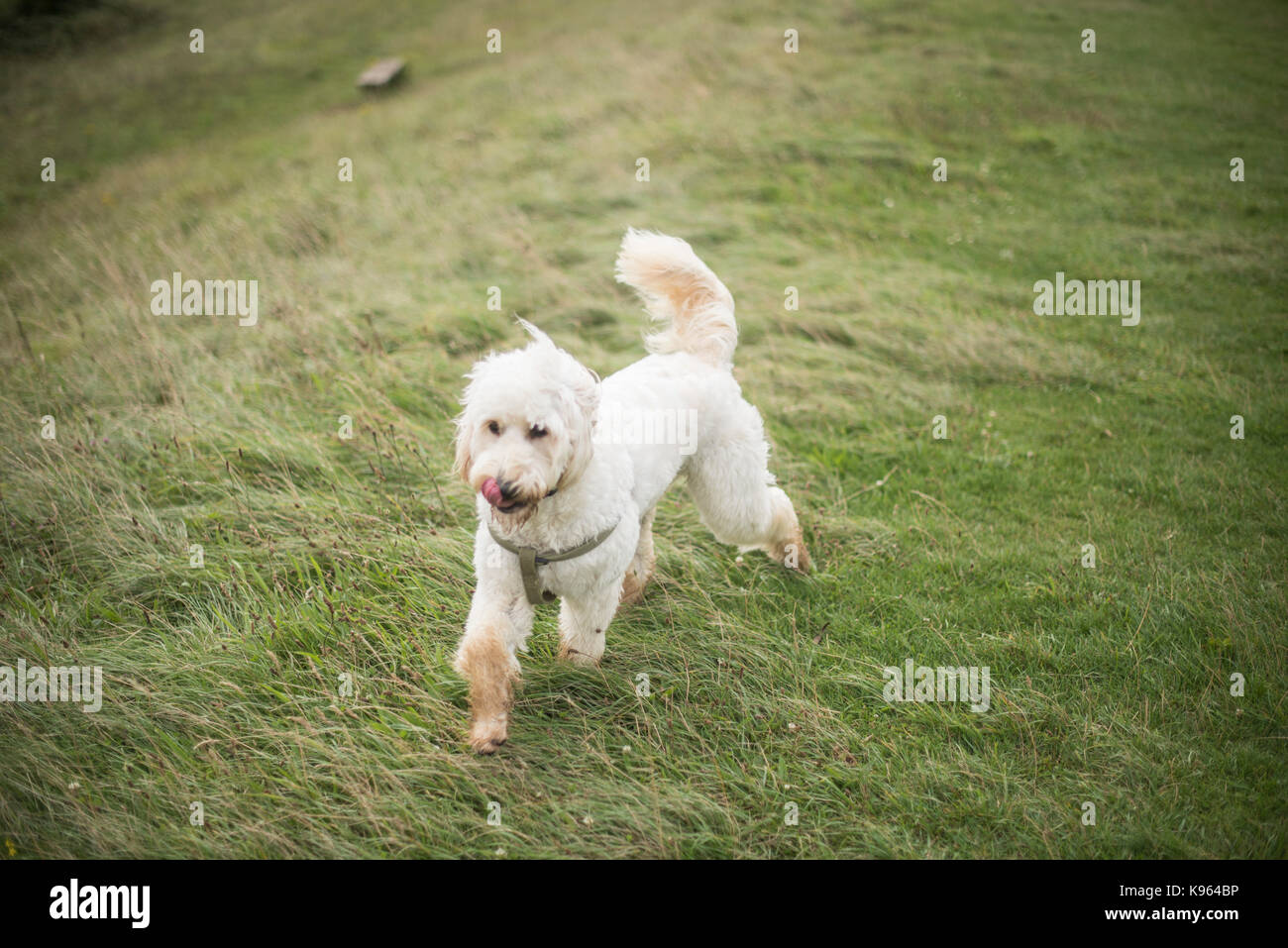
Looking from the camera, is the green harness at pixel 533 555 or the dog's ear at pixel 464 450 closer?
the dog's ear at pixel 464 450

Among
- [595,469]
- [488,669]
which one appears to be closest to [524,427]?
[595,469]

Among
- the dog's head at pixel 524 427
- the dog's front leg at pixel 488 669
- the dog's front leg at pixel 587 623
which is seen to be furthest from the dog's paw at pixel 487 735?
the dog's head at pixel 524 427

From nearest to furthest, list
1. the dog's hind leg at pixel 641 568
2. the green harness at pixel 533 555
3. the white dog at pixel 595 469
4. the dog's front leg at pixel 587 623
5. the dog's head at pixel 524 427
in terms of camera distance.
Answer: the dog's head at pixel 524 427, the white dog at pixel 595 469, the green harness at pixel 533 555, the dog's front leg at pixel 587 623, the dog's hind leg at pixel 641 568

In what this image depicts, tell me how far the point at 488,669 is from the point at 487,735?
300 mm

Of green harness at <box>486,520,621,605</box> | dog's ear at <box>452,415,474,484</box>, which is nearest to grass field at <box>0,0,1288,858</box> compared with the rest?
green harness at <box>486,520,621,605</box>

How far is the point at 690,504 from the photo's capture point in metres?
5.70

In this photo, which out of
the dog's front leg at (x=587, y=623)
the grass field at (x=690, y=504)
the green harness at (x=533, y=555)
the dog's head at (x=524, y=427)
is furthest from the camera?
the dog's front leg at (x=587, y=623)

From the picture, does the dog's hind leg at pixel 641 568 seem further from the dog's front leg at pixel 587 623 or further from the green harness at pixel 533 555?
the green harness at pixel 533 555

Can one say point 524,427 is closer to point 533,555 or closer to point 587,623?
point 533,555

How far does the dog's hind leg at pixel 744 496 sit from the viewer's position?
4.70 metres

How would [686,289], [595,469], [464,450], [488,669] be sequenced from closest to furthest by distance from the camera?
[464,450]
[488,669]
[595,469]
[686,289]

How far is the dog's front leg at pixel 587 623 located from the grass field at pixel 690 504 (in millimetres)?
207
